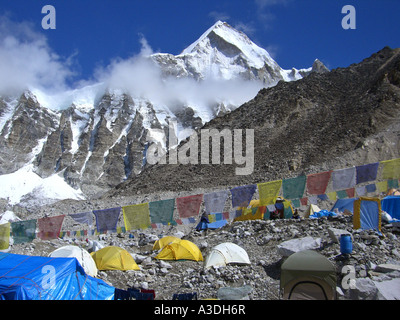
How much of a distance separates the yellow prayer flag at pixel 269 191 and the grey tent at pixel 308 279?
9.20 metres

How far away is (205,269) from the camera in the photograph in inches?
456

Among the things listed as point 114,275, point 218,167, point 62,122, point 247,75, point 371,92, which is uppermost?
point 247,75

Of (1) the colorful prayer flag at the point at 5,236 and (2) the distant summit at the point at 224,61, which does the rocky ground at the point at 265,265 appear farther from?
(2) the distant summit at the point at 224,61

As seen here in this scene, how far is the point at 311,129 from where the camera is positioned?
136ft

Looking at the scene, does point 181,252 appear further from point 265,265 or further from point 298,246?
point 298,246

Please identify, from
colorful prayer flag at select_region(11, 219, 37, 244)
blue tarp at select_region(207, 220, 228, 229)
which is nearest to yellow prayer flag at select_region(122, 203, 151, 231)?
blue tarp at select_region(207, 220, 228, 229)

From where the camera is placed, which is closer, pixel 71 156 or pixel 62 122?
pixel 71 156

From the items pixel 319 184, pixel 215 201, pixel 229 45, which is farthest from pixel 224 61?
pixel 319 184

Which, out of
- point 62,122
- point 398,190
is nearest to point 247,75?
point 62,122

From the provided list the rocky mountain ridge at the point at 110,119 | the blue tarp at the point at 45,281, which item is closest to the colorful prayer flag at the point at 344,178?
the blue tarp at the point at 45,281

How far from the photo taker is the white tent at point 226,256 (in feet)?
38.9

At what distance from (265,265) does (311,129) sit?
106 ft
